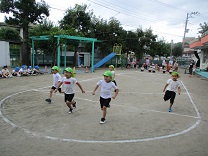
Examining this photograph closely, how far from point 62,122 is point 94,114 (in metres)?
1.20

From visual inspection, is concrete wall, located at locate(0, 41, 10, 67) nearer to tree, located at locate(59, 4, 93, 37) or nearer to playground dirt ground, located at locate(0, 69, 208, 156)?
tree, located at locate(59, 4, 93, 37)

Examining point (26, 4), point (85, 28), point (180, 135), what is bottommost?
point (180, 135)

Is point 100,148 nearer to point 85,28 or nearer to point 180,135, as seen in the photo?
point 180,135

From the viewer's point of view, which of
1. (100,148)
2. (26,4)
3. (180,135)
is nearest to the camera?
(100,148)

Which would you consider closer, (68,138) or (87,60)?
(68,138)

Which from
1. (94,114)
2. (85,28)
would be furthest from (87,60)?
(94,114)

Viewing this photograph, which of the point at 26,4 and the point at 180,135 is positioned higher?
the point at 26,4

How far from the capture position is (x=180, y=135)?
15.9ft

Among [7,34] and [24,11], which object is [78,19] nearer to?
[24,11]

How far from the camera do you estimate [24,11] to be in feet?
73.4

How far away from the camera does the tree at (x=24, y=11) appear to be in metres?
21.8

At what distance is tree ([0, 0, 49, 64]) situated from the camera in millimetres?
21828

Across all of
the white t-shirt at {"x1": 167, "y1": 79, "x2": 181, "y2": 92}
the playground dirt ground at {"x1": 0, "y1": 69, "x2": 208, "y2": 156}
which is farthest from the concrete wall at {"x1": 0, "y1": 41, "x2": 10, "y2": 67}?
the white t-shirt at {"x1": 167, "y1": 79, "x2": 181, "y2": 92}

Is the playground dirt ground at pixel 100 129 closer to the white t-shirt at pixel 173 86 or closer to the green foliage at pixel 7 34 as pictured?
the white t-shirt at pixel 173 86
